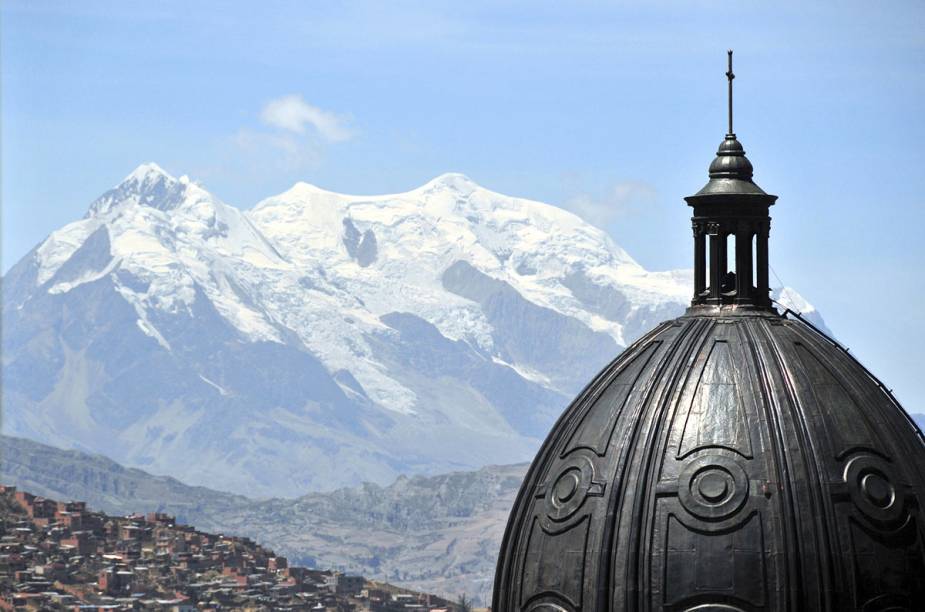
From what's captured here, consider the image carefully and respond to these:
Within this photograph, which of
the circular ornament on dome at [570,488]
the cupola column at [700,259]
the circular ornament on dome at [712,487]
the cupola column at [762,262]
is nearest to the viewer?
the circular ornament on dome at [712,487]

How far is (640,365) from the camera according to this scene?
3966 cm

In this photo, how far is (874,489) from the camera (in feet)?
123

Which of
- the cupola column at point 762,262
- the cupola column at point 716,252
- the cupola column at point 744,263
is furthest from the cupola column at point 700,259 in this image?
the cupola column at point 762,262

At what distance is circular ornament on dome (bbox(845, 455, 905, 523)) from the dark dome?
0.07ft

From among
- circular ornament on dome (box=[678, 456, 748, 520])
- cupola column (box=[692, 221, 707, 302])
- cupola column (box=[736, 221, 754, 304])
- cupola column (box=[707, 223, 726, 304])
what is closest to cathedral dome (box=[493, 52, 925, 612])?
circular ornament on dome (box=[678, 456, 748, 520])

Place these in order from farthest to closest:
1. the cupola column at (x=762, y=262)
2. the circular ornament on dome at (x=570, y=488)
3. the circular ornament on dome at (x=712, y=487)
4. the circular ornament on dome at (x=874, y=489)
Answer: the cupola column at (x=762, y=262)
the circular ornament on dome at (x=570, y=488)
the circular ornament on dome at (x=874, y=489)
the circular ornament on dome at (x=712, y=487)

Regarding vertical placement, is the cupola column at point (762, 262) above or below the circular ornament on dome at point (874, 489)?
above

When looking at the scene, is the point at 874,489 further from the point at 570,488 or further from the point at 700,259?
the point at 700,259

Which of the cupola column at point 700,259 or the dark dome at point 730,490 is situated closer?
the dark dome at point 730,490

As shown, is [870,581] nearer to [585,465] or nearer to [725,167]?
[585,465]

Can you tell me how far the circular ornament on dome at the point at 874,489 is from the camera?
37156 mm

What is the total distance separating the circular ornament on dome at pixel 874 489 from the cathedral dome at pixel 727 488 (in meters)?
0.02

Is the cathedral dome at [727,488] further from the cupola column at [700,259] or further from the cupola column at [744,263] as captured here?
the cupola column at [700,259]

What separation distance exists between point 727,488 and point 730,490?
0.06 metres
